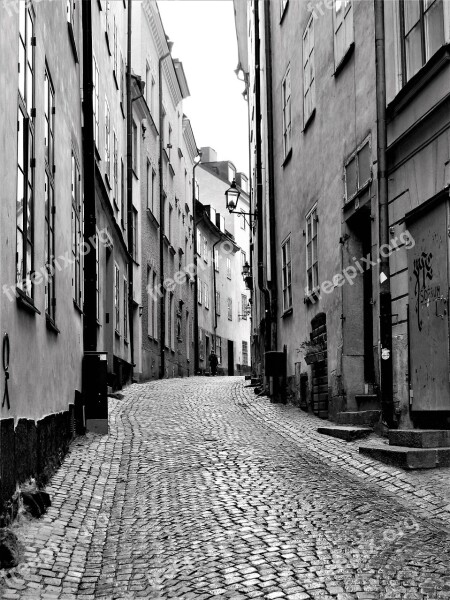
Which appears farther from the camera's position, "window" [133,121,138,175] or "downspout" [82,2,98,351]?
"window" [133,121,138,175]

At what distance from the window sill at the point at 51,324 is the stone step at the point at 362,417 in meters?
4.04

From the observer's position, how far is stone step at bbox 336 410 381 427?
415 inches

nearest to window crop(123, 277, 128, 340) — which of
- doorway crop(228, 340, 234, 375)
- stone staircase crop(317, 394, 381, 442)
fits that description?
stone staircase crop(317, 394, 381, 442)

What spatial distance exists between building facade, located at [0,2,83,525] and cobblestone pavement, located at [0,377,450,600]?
52 centimetres

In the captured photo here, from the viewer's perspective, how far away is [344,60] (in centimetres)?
1185

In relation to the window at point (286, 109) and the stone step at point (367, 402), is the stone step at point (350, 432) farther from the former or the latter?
the window at point (286, 109)

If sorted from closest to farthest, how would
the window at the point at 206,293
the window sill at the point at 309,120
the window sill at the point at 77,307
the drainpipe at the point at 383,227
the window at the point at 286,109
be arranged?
the drainpipe at the point at 383,227, the window sill at the point at 77,307, the window sill at the point at 309,120, the window at the point at 286,109, the window at the point at 206,293

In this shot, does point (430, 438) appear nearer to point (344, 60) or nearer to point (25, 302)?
point (25, 302)

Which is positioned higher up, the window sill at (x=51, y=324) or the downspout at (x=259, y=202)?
the downspout at (x=259, y=202)

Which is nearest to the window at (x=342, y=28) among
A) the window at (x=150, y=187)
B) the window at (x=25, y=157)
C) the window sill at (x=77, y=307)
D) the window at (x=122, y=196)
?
the window sill at (x=77, y=307)

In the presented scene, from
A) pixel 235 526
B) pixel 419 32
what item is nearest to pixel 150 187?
pixel 419 32

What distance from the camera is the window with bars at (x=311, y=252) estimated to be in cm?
1383

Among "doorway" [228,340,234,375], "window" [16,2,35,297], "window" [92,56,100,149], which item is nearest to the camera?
"window" [16,2,35,297]

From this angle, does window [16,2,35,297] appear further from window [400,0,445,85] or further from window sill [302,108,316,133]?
window sill [302,108,316,133]
